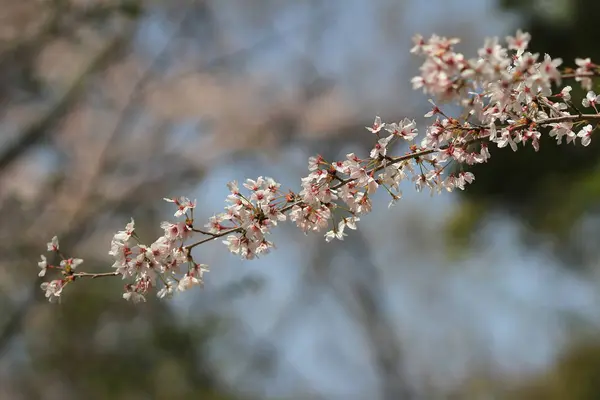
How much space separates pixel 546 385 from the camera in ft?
14.9

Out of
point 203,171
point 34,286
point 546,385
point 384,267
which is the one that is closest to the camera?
point 34,286

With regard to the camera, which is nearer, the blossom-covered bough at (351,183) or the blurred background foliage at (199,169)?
the blossom-covered bough at (351,183)

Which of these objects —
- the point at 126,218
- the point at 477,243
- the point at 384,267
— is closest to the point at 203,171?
the point at 126,218

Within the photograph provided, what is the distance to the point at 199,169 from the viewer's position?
368cm

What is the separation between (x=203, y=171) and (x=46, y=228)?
90cm

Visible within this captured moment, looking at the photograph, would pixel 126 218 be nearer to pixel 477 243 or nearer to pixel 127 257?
pixel 477 243

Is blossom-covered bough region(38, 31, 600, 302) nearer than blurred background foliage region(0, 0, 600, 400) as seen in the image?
Yes

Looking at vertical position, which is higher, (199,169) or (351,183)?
(199,169)

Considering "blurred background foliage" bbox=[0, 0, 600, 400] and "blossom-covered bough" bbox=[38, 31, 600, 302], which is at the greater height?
"blurred background foliage" bbox=[0, 0, 600, 400]

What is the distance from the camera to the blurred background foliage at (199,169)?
323 centimetres

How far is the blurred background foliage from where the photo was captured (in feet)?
10.6

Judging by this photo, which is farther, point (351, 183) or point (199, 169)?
point (199, 169)

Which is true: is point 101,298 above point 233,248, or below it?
above

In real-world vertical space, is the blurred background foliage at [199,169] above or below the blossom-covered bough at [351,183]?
above
